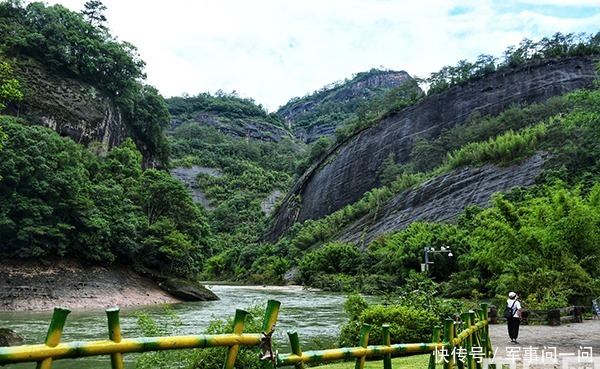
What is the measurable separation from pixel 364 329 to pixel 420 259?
103 ft

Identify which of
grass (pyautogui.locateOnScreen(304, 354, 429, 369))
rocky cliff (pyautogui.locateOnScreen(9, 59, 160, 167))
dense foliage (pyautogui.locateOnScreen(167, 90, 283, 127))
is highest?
dense foliage (pyautogui.locateOnScreen(167, 90, 283, 127))

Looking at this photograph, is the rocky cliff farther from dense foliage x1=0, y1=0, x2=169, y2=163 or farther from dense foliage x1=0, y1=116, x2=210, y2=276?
dense foliage x1=0, y1=116, x2=210, y2=276

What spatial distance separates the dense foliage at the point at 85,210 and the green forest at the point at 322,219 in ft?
0.26

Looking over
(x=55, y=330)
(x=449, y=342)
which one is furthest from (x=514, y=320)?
(x=55, y=330)

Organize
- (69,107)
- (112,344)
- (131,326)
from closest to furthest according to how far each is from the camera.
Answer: (112,344) < (131,326) < (69,107)

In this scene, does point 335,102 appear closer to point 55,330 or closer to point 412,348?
point 412,348

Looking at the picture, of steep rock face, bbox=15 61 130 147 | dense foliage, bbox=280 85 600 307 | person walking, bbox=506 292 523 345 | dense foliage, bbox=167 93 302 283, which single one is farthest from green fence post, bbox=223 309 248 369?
dense foliage, bbox=167 93 302 283

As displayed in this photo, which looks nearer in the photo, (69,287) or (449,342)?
(449,342)

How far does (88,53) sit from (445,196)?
36.4m

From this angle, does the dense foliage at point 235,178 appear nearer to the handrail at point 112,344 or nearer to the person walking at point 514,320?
the person walking at point 514,320

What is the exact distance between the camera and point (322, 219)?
64.3 m

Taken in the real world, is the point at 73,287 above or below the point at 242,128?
below

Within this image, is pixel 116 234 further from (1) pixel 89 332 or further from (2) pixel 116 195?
(1) pixel 89 332

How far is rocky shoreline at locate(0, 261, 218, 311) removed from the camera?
21.1 metres
